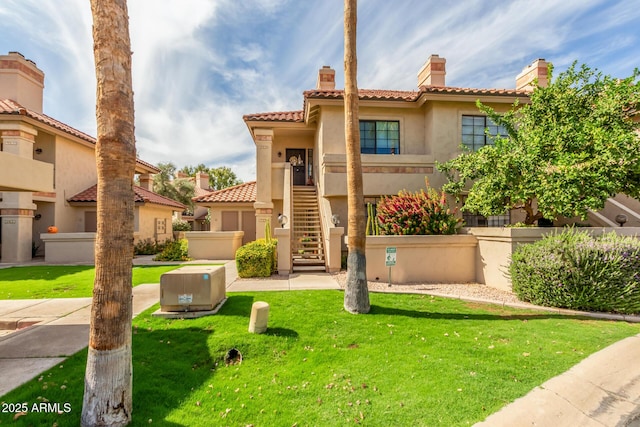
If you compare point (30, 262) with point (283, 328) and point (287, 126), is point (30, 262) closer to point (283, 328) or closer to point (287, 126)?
point (287, 126)

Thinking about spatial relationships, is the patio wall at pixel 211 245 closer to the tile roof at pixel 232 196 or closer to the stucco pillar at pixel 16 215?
the tile roof at pixel 232 196

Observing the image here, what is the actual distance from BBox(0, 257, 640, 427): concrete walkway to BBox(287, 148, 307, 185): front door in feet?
40.1

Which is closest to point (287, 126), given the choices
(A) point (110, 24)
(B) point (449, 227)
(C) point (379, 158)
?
(C) point (379, 158)

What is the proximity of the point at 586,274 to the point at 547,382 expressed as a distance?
459cm

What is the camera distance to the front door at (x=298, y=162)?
708 inches

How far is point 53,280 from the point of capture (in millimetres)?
10531

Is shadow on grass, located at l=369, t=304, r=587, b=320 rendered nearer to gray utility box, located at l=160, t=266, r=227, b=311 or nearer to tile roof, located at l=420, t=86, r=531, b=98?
gray utility box, located at l=160, t=266, r=227, b=311

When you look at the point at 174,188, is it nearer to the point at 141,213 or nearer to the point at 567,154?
the point at 141,213

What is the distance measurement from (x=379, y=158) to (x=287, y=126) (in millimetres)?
5712

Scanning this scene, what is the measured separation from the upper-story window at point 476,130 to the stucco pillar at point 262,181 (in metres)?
9.75

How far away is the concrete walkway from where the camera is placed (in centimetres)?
360

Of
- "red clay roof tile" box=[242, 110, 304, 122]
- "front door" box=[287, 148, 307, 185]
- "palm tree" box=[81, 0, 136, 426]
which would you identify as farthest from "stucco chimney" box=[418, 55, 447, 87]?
"palm tree" box=[81, 0, 136, 426]

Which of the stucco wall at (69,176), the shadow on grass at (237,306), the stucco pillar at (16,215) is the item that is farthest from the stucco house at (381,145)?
the stucco wall at (69,176)

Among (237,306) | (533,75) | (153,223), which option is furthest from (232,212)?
(533,75)
